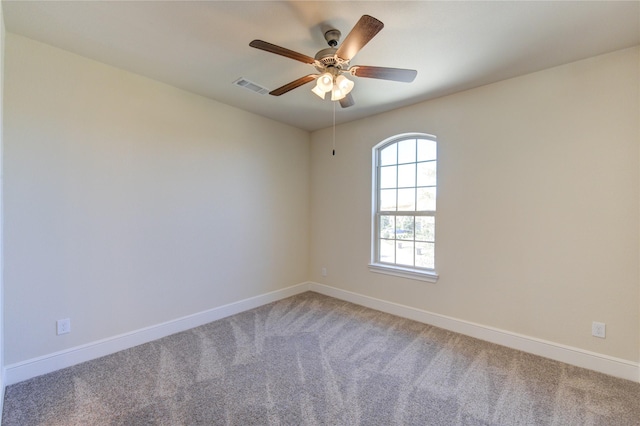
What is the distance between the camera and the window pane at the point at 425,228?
3.31m

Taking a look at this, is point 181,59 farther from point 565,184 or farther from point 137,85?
point 565,184

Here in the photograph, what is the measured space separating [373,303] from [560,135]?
2688mm

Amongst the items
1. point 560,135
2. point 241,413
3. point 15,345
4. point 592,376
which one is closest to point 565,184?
point 560,135

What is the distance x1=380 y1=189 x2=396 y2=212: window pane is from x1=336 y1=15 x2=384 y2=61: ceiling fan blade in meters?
2.15

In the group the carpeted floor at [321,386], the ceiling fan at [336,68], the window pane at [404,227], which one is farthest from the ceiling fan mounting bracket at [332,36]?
the carpeted floor at [321,386]

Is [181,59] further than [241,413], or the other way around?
[181,59]

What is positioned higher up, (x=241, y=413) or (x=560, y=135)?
(x=560, y=135)

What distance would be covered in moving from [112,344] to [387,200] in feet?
11.0

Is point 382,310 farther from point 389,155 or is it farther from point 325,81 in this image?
point 325,81

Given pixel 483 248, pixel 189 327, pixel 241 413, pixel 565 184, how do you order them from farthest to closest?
pixel 189 327 → pixel 483 248 → pixel 565 184 → pixel 241 413

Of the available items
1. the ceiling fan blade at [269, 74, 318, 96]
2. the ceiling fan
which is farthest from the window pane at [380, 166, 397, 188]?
the ceiling fan blade at [269, 74, 318, 96]

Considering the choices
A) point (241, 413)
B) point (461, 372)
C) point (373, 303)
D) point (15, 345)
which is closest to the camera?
point (241, 413)

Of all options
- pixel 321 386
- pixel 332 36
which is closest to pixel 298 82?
pixel 332 36

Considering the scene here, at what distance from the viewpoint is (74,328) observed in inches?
93.9
